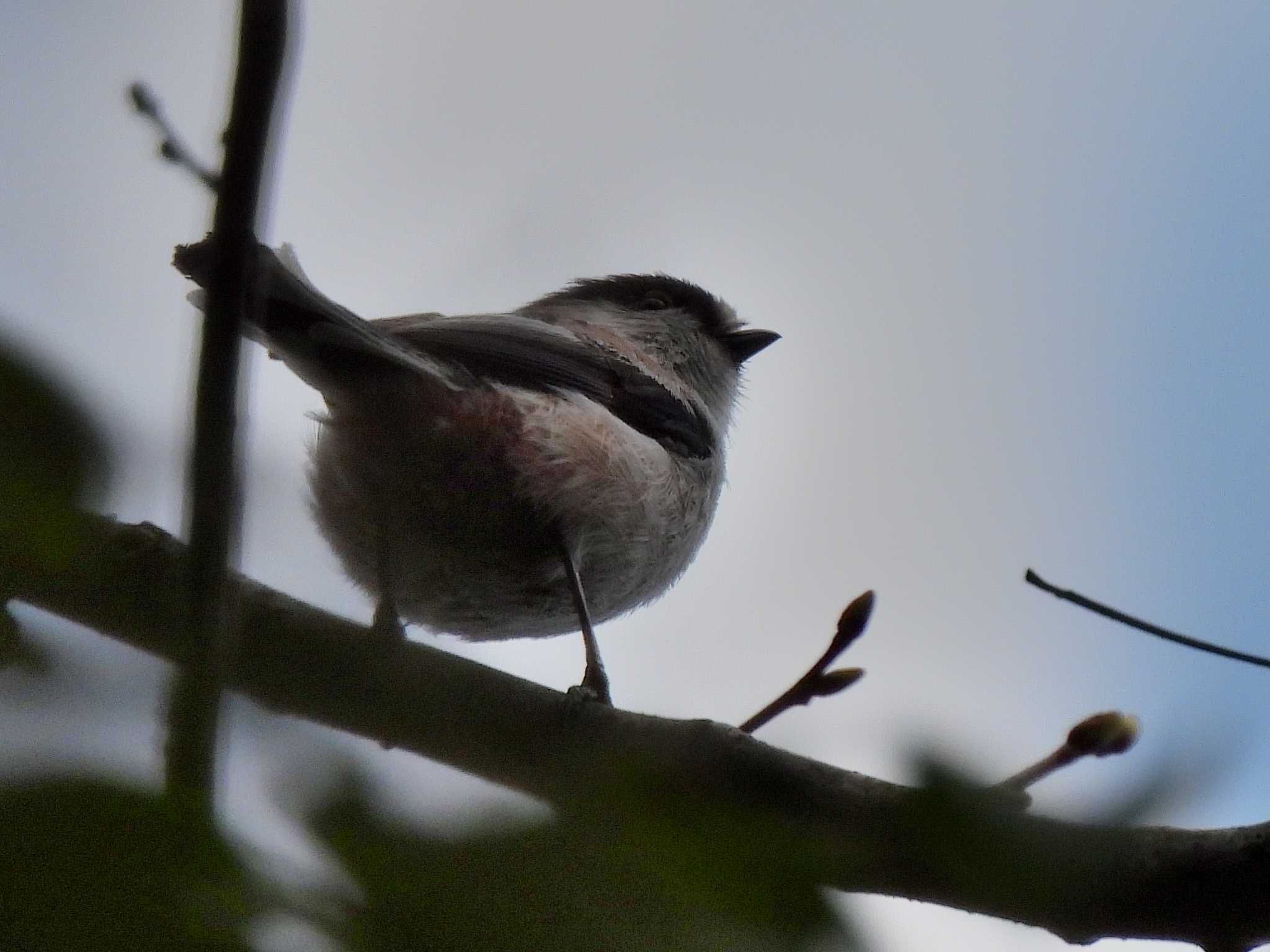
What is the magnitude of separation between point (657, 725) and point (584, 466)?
5.07 ft

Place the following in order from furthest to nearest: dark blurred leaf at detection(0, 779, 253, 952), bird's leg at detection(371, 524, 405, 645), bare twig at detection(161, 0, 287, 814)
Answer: bird's leg at detection(371, 524, 405, 645) → bare twig at detection(161, 0, 287, 814) → dark blurred leaf at detection(0, 779, 253, 952)

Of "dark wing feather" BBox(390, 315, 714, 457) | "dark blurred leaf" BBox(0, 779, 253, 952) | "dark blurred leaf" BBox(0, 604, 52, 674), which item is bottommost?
"dark blurred leaf" BBox(0, 779, 253, 952)

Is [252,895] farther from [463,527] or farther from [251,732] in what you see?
[463,527]

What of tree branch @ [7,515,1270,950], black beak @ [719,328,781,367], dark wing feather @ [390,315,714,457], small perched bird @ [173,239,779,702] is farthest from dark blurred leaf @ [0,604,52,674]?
black beak @ [719,328,781,367]

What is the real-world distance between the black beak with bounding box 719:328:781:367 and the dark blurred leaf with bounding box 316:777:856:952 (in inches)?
205

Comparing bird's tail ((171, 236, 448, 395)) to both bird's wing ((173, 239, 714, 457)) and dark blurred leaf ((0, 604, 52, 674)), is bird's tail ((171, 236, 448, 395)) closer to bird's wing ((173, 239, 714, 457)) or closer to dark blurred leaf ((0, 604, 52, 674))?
bird's wing ((173, 239, 714, 457))

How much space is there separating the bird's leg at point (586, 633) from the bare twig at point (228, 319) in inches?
78.1

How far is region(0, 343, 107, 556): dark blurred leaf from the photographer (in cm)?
78

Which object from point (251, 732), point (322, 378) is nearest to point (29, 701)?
point (251, 732)

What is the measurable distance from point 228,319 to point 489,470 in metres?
2.52

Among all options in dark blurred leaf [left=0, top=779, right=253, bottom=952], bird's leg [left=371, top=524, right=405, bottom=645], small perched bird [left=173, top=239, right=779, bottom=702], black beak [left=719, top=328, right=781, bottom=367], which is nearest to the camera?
dark blurred leaf [left=0, top=779, right=253, bottom=952]

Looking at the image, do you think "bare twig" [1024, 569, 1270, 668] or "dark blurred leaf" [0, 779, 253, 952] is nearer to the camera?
"dark blurred leaf" [0, 779, 253, 952]

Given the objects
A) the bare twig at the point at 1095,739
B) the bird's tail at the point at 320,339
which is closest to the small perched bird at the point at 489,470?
the bird's tail at the point at 320,339

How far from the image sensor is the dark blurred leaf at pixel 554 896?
26.8 inches
